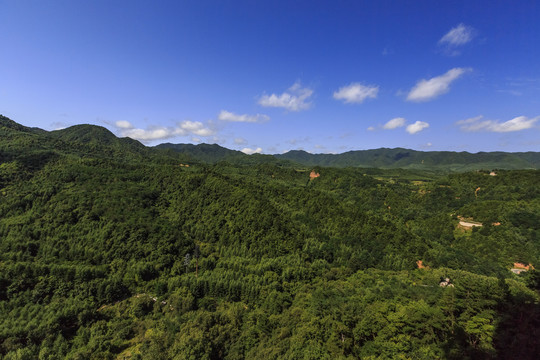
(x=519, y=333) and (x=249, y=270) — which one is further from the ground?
(x=519, y=333)

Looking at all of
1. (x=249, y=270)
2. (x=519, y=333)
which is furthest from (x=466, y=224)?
(x=249, y=270)

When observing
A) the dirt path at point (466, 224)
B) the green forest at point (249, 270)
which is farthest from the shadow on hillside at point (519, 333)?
the dirt path at point (466, 224)

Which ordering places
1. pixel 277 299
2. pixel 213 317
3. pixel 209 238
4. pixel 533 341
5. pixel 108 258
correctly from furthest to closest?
1. pixel 209 238
2. pixel 108 258
3. pixel 277 299
4. pixel 213 317
5. pixel 533 341

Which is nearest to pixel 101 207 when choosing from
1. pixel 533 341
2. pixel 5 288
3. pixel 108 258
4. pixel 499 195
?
pixel 108 258

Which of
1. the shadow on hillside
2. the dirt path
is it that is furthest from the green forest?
the dirt path

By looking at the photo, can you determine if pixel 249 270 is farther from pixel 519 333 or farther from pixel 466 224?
pixel 466 224

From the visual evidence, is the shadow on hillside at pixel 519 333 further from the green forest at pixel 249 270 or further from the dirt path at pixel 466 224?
the dirt path at pixel 466 224

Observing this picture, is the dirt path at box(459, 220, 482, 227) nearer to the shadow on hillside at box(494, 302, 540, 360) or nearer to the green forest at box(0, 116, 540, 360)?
the green forest at box(0, 116, 540, 360)

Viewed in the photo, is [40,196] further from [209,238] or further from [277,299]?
[277,299]
